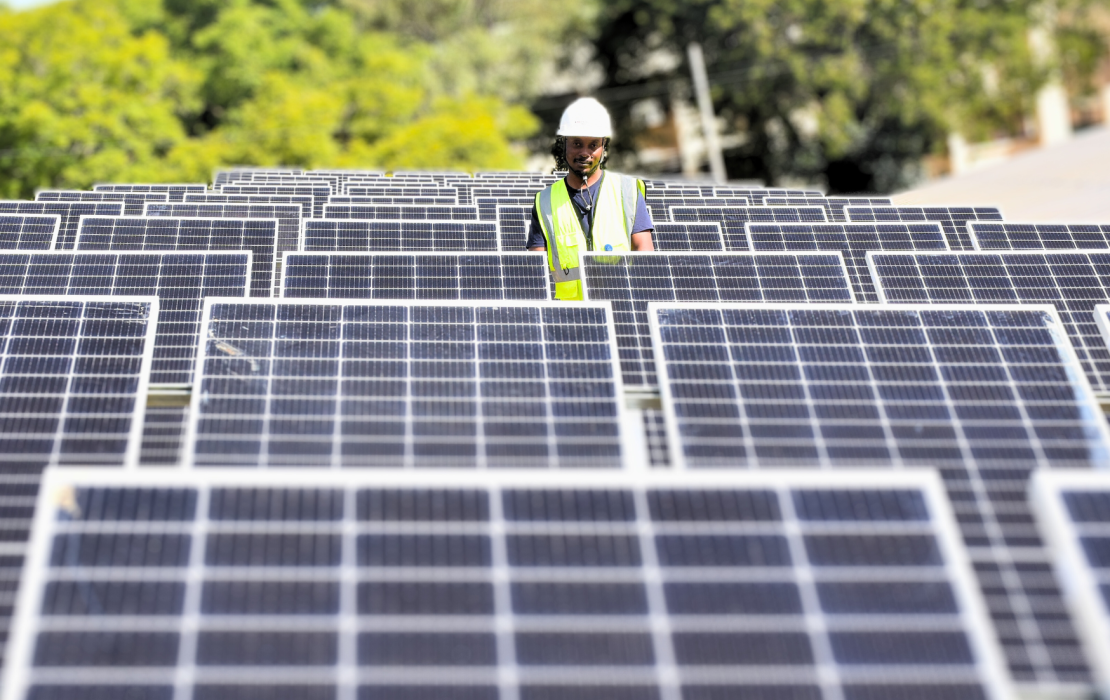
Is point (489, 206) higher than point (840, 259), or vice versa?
point (489, 206)

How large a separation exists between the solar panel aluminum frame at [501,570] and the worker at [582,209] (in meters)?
3.42

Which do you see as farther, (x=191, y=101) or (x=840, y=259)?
(x=191, y=101)

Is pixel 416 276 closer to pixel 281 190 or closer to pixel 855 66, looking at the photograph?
pixel 281 190

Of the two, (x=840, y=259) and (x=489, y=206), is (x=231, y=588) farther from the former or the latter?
(x=489, y=206)

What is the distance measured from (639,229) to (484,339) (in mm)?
2176

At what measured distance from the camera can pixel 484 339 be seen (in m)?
6.34

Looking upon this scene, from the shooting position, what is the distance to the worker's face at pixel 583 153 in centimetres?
741

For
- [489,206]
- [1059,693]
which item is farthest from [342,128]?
[1059,693]

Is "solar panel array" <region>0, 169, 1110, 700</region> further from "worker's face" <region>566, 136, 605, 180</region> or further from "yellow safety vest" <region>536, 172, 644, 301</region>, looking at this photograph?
"worker's face" <region>566, 136, 605, 180</region>

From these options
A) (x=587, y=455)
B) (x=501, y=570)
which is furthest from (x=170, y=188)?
(x=501, y=570)

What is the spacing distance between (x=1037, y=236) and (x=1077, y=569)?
7.18m

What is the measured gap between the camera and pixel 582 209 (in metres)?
7.68

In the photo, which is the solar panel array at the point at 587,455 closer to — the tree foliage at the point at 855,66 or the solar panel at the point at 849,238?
the solar panel at the point at 849,238

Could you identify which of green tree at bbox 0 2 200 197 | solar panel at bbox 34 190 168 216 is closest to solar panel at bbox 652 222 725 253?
solar panel at bbox 34 190 168 216
